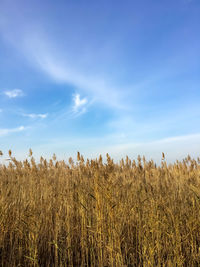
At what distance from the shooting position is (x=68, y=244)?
2.25 m

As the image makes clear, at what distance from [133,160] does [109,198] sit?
24.9ft

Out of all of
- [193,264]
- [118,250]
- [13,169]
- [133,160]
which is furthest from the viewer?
[133,160]

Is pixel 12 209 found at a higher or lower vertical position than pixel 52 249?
higher

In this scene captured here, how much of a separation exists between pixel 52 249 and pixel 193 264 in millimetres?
1739

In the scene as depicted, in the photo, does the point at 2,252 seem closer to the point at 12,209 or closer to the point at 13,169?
the point at 12,209

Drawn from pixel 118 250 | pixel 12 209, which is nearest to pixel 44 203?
pixel 12 209

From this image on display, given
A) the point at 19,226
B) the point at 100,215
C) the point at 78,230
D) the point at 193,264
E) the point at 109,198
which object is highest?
the point at 109,198

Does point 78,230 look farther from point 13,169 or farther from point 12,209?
point 13,169

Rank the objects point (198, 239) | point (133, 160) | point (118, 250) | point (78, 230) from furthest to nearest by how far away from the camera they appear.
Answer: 1. point (133, 160)
2. point (78, 230)
3. point (198, 239)
4. point (118, 250)

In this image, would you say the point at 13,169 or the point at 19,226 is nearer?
the point at 19,226

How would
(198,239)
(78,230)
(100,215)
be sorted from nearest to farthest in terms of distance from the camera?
(100,215), (198,239), (78,230)

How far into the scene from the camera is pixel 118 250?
1.84 metres

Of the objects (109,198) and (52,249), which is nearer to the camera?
(109,198)

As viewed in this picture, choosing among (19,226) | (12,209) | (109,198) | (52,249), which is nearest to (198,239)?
(109,198)
